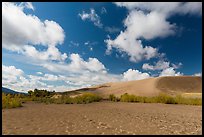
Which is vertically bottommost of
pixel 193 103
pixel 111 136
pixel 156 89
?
pixel 111 136

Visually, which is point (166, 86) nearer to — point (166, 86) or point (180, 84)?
point (166, 86)

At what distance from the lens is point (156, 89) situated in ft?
197

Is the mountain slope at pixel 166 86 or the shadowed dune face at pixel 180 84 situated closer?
the mountain slope at pixel 166 86

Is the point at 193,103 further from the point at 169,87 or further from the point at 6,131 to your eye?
the point at 169,87

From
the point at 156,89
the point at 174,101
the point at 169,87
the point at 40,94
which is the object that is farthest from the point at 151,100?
the point at 169,87

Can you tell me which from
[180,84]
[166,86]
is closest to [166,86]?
[166,86]

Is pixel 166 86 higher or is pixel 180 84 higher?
pixel 180 84

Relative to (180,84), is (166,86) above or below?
below

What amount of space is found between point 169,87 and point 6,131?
60578 mm

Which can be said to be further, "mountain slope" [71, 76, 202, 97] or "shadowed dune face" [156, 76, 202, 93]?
"shadowed dune face" [156, 76, 202, 93]

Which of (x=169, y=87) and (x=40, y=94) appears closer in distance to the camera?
(x=40, y=94)

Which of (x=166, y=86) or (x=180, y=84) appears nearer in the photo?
(x=166, y=86)

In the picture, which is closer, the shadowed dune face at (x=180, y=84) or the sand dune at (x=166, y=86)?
the sand dune at (x=166, y=86)

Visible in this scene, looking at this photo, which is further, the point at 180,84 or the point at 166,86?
the point at 180,84
